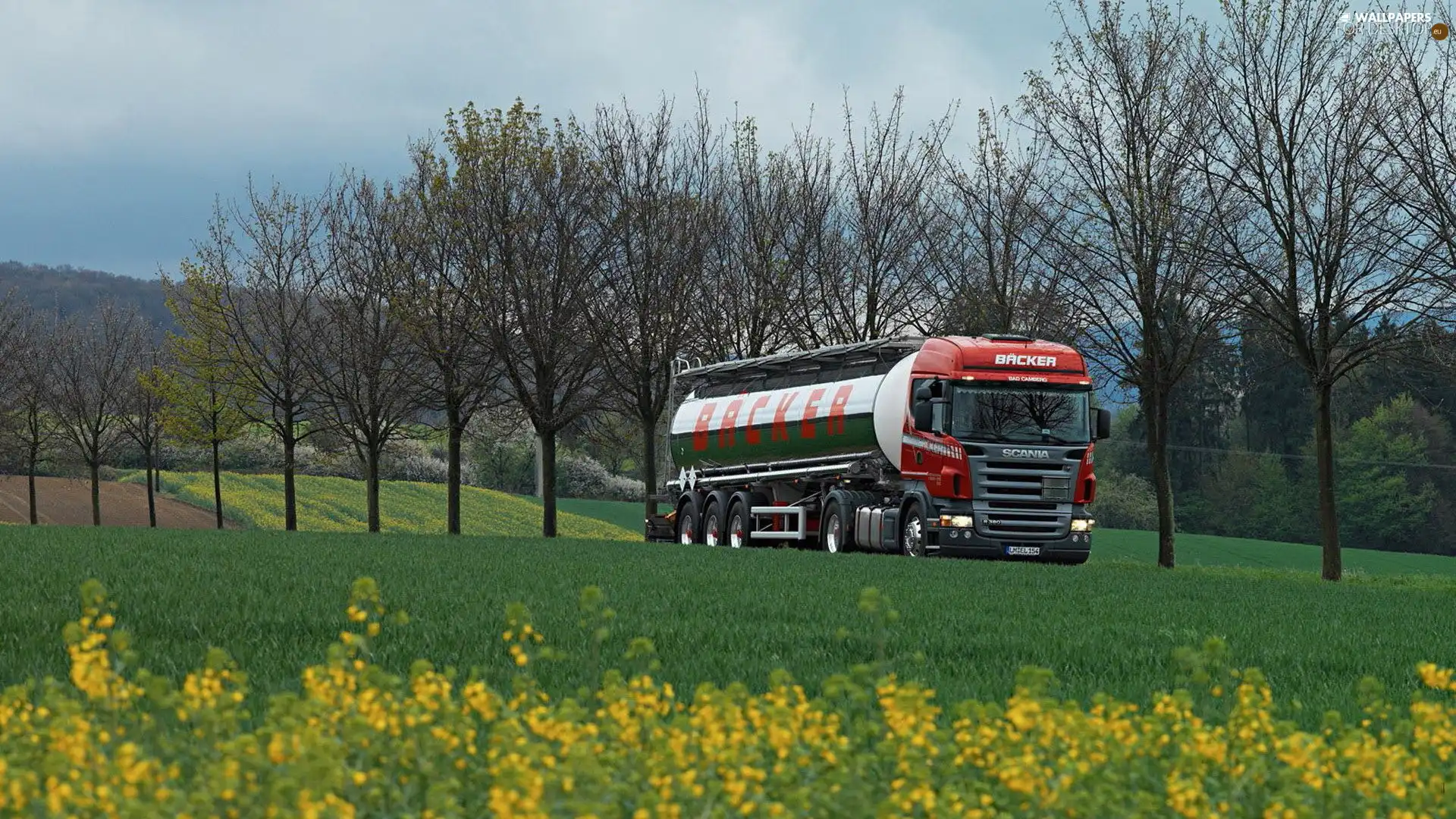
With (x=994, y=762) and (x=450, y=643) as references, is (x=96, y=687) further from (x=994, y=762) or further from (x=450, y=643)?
(x=450, y=643)

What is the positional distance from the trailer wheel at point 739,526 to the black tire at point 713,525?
0.18 meters

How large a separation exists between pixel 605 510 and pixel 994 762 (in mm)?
71525

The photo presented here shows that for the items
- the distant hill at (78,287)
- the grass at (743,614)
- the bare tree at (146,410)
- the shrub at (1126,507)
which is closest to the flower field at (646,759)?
the grass at (743,614)

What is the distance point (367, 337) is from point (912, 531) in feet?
56.0

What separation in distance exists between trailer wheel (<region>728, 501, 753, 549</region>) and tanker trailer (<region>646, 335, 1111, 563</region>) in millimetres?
1486

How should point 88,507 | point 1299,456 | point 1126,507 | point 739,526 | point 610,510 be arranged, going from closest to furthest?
point 739,526 < point 88,507 < point 610,510 < point 1126,507 < point 1299,456

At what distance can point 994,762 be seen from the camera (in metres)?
5.40

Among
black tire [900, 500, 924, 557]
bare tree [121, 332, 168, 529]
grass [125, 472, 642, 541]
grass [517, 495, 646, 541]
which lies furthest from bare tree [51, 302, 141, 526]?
black tire [900, 500, 924, 557]

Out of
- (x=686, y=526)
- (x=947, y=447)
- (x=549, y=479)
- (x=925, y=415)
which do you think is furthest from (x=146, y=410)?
(x=947, y=447)

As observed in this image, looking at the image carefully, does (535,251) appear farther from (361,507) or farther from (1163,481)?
(361,507)

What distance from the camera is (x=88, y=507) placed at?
189ft

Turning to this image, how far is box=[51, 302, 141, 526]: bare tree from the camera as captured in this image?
167ft

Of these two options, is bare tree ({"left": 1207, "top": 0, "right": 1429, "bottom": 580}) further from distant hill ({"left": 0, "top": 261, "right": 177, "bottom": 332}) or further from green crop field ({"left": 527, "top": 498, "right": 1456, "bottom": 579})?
distant hill ({"left": 0, "top": 261, "right": 177, "bottom": 332})

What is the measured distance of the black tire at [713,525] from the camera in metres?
32.2
